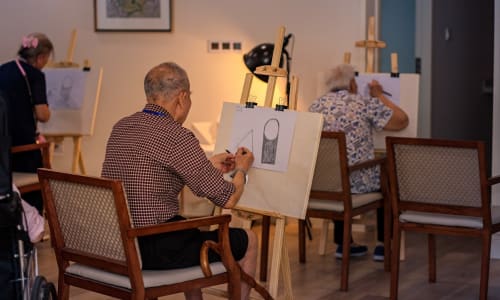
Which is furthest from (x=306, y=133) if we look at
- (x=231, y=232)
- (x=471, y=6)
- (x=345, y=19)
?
(x=471, y=6)

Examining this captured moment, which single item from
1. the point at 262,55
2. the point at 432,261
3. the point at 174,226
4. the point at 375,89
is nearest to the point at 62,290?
the point at 174,226

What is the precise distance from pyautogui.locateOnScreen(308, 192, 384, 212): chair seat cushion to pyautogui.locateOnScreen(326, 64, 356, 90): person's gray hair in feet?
2.12

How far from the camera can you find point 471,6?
7504 mm

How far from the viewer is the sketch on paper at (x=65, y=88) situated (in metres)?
6.55

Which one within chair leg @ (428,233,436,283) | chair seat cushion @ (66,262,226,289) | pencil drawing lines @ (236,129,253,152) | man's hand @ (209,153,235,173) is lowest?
chair leg @ (428,233,436,283)

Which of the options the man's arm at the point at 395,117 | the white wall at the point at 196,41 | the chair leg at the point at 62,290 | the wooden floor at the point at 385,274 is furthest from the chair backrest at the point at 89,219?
the white wall at the point at 196,41

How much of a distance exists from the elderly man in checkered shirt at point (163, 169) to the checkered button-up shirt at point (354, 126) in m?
1.66

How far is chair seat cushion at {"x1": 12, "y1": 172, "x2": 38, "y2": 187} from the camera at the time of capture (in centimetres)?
515

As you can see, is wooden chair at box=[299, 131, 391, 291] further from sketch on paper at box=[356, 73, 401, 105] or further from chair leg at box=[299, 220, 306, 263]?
sketch on paper at box=[356, 73, 401, 105]

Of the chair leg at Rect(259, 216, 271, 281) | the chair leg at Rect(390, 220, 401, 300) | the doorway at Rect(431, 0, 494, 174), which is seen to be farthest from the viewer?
the doorway at Rect(431, 0, 494, 174)

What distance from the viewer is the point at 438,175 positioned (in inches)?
166

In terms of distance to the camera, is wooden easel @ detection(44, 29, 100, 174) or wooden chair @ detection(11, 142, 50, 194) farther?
wooden easel @ detection(44, 29, 100, 174)

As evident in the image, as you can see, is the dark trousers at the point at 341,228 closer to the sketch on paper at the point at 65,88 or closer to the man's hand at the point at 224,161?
the man's hand at the point at 224,161

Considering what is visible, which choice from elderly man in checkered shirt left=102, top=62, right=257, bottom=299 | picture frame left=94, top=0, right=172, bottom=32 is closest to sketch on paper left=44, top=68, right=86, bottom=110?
picture frame left=94, top=0, right=172, bottom=32
